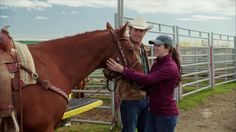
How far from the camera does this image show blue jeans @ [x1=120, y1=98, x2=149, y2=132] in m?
4.07

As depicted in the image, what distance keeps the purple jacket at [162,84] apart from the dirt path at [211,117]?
10.4 feet

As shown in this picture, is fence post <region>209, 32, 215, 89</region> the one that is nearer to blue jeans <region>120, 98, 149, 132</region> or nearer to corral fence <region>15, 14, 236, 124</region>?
corral fence <region>15, 14, 236, 124</region>

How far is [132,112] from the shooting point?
4062 millimetres

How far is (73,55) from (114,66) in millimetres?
398

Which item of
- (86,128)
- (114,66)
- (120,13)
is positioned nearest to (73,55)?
(114,66)

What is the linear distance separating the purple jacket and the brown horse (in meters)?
0.21

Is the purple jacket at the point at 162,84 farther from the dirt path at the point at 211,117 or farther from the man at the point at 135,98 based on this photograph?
the dirt path at the point at 211,117

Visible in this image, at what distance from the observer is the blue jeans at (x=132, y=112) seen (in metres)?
4.07

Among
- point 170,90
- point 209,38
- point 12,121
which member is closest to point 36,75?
point 12,121

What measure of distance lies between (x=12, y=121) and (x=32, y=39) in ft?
11.8

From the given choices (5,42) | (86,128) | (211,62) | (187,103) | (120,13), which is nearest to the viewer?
(5,42)

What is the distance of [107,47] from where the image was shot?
3406 millimetres

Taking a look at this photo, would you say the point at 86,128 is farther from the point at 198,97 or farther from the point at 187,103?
the point at 198,97

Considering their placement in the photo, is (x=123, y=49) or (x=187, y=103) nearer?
(x=123, y=49)
